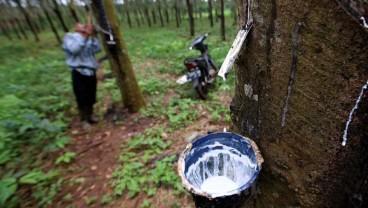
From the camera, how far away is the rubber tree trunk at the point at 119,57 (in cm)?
456

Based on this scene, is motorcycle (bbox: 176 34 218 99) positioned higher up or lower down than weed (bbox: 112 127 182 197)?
higher up

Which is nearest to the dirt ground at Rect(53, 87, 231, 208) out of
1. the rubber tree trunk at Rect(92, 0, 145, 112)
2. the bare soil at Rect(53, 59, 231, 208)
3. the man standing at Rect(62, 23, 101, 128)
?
the bare soil at Rect(53, 59, 231, 208)

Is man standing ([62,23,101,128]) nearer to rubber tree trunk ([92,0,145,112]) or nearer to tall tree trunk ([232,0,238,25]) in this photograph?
rubber tree trunk ([92,0,145,112])

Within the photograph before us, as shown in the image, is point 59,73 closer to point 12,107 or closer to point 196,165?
point 12,107

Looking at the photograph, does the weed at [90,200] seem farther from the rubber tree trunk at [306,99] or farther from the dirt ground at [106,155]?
the rubber tree trunk at [306,99]

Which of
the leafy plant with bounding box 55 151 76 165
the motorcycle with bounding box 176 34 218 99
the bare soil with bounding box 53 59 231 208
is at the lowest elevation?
the bare soil with bounding box 53 59 231 208

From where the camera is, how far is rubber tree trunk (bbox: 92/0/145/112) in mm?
4562

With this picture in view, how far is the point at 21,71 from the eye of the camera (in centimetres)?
884

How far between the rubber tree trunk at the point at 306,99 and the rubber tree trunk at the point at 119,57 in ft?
12.6

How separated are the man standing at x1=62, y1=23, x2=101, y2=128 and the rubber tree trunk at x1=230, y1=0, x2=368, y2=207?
3.84 m

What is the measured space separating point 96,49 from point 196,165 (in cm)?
401

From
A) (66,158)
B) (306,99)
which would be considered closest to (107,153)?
(66,158)

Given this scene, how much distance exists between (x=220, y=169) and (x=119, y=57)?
3.87m

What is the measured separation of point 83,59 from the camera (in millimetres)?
4602
